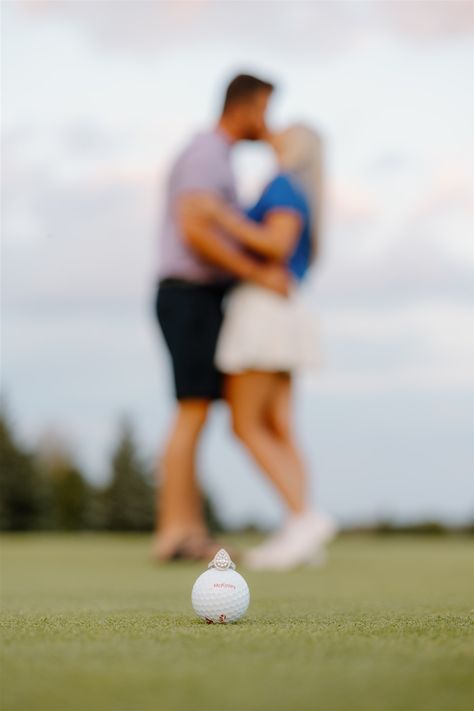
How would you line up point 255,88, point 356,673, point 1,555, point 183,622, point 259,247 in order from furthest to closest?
point 1,555
point 255,88
point 259,247
point 183,622
point 356,673

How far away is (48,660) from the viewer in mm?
1773

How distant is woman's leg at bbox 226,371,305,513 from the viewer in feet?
19.4

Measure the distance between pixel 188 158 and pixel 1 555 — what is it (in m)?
3.41

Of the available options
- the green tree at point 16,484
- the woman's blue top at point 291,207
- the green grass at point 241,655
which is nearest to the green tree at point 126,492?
the green tree at point 16,484

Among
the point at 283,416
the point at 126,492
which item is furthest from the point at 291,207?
the point at 126,492

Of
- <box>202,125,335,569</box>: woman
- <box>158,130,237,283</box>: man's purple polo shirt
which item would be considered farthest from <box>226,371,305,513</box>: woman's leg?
<box>158,130,237,283</box>: man's purple polo shirt

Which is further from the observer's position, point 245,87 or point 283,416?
point 245,87

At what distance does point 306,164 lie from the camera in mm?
6512

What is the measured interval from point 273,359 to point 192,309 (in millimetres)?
556

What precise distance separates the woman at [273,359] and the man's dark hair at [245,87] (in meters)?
0.55

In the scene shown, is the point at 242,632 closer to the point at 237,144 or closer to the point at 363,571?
the point at 363,571

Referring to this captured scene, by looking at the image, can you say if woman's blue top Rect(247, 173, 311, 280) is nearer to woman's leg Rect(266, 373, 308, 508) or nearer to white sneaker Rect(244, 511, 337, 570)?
→ woman's leg Rect(266, 373, 308, 508)

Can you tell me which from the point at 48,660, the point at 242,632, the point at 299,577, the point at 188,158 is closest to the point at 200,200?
the point at 188,158

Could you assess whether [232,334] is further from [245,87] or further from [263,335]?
[245,87]
